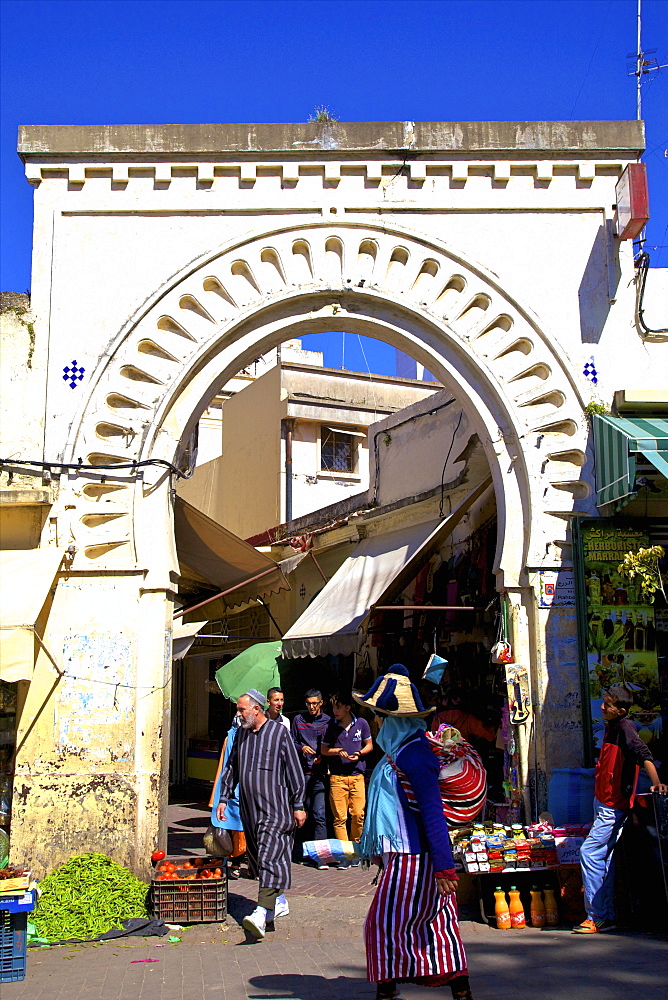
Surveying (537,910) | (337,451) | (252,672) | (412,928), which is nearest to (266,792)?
(537,910)

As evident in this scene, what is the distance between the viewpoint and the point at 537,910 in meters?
7.38

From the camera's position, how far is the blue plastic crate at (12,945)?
20.8 ft

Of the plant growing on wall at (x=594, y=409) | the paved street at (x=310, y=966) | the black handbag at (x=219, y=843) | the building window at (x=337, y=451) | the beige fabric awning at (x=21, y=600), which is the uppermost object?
the building window at (x=337, y=451)

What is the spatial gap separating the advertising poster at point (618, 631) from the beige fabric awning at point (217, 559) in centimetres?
427

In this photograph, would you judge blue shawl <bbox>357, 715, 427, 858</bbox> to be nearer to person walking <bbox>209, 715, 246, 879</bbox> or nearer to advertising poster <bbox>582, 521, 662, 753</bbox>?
person walking <bbox>209, 715, 246, 879</bbox>

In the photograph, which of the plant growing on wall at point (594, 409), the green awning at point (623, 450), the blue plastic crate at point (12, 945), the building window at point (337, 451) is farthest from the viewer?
the building window at point (337, 451)

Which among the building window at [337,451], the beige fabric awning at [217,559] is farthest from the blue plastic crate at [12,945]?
the building window at [337,451]

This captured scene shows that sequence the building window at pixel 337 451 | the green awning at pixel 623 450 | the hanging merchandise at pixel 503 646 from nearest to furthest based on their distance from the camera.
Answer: the green awning at pixel 623 450 < the hanging merchandise at pixel 503 646 < the building window at pixel 337 451

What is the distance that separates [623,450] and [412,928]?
460 cm

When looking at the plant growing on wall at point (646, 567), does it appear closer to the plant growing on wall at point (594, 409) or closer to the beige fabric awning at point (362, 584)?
Answer: the plant growing on wall at point (594, 409)

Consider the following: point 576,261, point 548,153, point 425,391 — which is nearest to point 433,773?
point 576,261

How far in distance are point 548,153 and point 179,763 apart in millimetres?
13203

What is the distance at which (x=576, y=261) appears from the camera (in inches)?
379

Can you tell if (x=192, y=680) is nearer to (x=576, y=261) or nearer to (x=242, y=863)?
(x=242, y=863)
